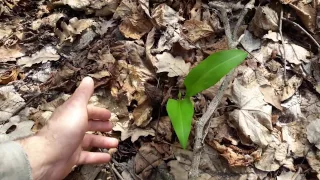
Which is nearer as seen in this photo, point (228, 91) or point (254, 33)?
point (228, 91)

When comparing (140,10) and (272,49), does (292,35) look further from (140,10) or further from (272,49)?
(140,10)

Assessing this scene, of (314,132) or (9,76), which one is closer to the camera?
(314,132)

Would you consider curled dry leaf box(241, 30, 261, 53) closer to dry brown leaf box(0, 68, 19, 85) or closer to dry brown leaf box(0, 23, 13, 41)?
dry brown leaf box(0, 68, 19, 85)

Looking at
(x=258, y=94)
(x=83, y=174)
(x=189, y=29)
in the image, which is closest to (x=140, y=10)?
(x=189, y=29)

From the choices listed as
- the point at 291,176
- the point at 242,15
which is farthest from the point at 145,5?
the point at 291,176

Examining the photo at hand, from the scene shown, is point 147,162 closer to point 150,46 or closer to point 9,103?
point 150,46
